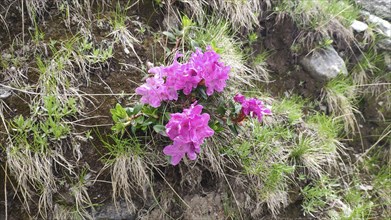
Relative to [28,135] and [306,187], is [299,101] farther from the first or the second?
[28,135]

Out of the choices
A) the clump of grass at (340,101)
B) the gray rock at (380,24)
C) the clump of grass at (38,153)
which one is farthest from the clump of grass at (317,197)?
the gray rock at (380,24)

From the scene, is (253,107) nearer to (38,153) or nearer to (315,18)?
(38,153)

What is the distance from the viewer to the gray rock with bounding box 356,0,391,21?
4270 mm

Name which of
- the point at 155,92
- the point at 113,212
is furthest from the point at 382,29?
the point at 113,212

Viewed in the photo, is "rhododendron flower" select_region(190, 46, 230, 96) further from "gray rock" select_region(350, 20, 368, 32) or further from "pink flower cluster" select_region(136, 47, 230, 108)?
"gray rock" select_region(350, 20, 368, 32)

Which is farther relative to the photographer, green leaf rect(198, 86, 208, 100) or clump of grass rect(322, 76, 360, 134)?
clump of grass rect(322, 76, 360, 134)

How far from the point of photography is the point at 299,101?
11.3 feet

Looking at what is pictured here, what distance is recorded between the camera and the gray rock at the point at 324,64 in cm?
352

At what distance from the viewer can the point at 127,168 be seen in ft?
7.29

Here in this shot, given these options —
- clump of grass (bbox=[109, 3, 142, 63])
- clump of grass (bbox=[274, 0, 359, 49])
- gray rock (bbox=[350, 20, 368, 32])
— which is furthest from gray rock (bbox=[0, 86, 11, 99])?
gray rock (bbox=[350, 20, 368, 32])

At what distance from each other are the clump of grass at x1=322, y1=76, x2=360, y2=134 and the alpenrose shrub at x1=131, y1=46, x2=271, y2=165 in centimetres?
141

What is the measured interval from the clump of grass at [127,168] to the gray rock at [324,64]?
203 cm

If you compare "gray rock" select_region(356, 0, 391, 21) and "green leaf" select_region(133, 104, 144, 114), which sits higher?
"green leaf" select_region(133, 104, 144, 114)

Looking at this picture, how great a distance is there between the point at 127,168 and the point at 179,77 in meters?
0.64
